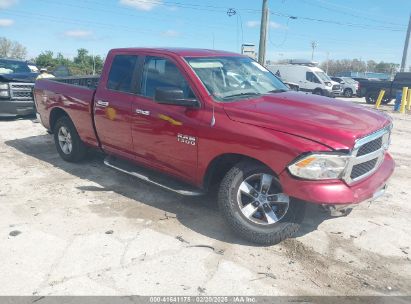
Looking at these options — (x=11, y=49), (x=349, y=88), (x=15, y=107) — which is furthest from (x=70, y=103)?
(x=11, y=49)

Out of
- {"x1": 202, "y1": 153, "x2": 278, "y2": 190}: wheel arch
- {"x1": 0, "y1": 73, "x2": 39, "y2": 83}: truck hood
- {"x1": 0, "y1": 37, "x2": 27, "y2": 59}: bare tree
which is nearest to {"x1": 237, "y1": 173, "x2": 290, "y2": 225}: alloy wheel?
{"x1": 202, "y1": 153, "x2": 278, "y2": 190}: wheel arch

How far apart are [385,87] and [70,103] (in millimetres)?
20619

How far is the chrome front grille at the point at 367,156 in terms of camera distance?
333cm

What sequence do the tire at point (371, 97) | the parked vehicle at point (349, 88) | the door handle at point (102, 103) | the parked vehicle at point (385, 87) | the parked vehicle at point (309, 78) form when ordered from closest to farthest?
1. the door handle at point (102, 103)
2. the parked vehicle at point (385, 87)
3. the tire at point (371, 97)
4. the parked vehicle at point (309, 78)
5. the parked vehicle at point (349, 88)

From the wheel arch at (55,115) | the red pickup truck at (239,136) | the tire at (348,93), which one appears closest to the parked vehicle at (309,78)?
the tire at (348,93)

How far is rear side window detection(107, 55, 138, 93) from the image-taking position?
495 centimetres

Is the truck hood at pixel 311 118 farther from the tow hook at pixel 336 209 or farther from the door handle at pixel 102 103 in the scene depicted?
the door handle at pixel 102 103

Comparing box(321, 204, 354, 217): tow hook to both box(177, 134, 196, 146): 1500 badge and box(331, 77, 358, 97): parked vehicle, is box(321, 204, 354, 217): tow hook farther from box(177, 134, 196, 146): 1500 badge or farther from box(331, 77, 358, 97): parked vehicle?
box(331, 77, 358, 97): parked vehicle

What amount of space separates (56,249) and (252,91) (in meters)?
2.72

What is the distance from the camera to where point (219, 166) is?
4086 millimetres

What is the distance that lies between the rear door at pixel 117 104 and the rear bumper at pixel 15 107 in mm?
5660

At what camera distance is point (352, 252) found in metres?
3.76

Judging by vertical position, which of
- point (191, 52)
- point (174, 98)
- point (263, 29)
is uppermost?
point (263, 29)

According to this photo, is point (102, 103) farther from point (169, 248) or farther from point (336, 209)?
point (336, 209)
